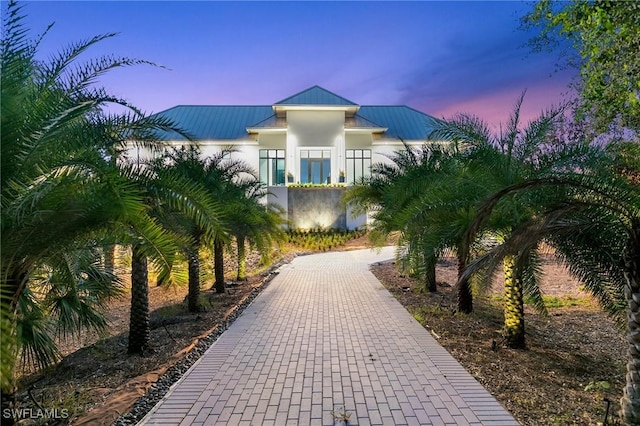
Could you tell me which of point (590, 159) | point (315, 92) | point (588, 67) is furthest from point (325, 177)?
A: point (590, 159)

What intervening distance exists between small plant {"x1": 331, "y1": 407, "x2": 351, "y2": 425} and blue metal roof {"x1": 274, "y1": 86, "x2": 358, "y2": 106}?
99.9 feet

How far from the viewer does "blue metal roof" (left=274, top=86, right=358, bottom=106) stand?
108 ft

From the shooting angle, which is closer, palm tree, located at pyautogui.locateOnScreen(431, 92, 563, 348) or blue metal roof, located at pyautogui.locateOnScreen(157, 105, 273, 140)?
palm tree, located at pyautogui.locateOnScreen(431, 92, 563, 348)

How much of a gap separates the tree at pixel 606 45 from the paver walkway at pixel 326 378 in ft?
18.5

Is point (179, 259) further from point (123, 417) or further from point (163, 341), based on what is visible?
point (163, 341)

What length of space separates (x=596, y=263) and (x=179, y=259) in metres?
5.32

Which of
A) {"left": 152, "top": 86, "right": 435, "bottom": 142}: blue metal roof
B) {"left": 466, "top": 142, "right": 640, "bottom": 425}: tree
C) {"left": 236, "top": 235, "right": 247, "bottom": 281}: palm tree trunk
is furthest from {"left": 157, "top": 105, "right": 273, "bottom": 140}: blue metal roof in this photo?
{"left": 466, "top": 142, "right": 640, "bottom": 425}: tree

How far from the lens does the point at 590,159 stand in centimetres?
533

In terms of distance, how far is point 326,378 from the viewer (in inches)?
216

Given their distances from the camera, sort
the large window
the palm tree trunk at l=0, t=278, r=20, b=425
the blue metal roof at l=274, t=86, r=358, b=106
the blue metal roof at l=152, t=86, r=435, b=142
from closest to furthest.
→ the palm tree trunk at l=0, t=278, r=20, b=425
the blue metal roof at l=274, t=86, r=358, b=106
the blue metal roof at l=152, t=86, r=435, b=142
the large window

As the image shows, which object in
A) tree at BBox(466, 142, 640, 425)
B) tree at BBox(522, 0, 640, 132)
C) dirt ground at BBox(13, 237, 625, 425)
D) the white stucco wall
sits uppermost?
the white stucco wall
